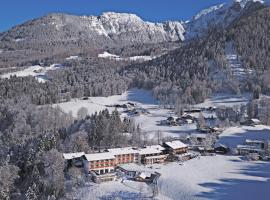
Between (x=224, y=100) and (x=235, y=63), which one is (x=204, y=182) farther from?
(x=235, y=63)

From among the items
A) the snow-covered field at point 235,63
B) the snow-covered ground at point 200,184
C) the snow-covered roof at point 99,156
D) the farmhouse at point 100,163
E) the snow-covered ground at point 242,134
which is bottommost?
the snow-covered ground at point 200,184

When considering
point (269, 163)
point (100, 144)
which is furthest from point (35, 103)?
point (269, 163)

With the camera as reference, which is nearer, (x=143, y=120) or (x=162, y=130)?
(x=162, y=130)

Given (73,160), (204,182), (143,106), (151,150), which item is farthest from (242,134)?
(143,106)

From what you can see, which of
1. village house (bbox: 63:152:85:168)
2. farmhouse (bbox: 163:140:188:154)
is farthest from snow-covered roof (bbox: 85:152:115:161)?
farmhouse (bbox: 163:140:188:154)

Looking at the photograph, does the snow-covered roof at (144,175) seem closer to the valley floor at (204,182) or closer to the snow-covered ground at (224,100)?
the valley floor at (204,182)

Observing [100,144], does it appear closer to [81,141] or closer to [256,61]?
[81,141]

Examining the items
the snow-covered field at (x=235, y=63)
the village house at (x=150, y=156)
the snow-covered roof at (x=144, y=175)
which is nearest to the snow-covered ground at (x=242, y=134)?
the village house at (x=150, y=156)
